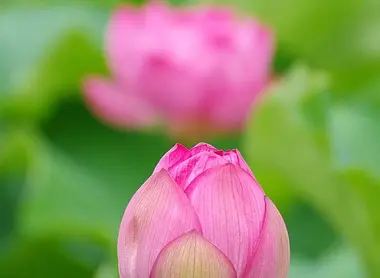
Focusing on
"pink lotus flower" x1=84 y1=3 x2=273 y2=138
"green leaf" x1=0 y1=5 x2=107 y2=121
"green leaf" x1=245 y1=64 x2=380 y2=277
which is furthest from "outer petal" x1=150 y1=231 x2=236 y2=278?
"green leaf" x1=0 y1=5 x2=107 y2=121

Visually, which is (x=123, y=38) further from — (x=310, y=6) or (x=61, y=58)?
(x=310, y=6)

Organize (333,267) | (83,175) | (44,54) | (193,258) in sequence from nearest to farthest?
(193,258), (333,267), (83,175), (44,54)

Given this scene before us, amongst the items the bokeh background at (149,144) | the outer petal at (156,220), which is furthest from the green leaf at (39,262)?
the outer petal at (156,220)

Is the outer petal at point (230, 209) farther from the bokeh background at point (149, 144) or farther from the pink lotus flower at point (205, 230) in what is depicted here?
the bokeh background at point (149, 144)

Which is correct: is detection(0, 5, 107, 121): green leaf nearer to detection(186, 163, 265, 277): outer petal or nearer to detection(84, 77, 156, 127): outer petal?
detection(84, 77, 156, 127): outer petal

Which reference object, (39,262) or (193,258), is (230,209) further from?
(39,262)

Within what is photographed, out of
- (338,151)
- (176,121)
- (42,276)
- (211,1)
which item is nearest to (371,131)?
(338,151)

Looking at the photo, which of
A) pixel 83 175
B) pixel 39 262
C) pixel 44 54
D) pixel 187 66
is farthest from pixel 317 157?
pixel 44 54
